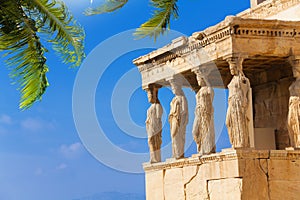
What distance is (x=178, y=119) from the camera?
15.2 meters

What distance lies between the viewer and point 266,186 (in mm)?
13070

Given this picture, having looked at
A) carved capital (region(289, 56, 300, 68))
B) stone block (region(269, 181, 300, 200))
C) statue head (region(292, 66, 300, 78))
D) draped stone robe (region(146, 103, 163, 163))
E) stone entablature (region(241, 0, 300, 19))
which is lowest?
stone block (region(269, 181, 300, 200))

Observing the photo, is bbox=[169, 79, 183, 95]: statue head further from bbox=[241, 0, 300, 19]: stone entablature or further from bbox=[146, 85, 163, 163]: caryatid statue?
bbox=[241, 0, 300, 19]: stone entablature

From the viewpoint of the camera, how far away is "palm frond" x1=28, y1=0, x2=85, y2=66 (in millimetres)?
9922

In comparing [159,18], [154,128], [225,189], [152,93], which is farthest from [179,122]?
[159,18]

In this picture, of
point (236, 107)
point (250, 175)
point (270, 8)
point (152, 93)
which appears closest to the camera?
point (250, 175)

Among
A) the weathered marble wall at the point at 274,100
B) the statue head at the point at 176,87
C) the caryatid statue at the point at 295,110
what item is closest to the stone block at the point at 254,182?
the caryatid statue at the point at 295,110

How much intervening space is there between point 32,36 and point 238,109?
4866mm

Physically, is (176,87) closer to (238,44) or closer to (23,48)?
(238,44)

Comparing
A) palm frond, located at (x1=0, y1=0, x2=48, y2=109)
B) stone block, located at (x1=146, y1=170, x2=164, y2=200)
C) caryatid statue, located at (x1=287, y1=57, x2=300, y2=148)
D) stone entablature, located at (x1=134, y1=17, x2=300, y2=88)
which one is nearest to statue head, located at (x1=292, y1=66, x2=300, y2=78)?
caryatid statue, located at (x1=287, y1=57, x2=300, y2=148)

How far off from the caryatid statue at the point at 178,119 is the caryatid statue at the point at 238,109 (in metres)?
1.99

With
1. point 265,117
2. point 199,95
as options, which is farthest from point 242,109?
point 265,117

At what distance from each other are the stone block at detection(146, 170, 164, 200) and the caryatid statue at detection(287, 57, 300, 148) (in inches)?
128

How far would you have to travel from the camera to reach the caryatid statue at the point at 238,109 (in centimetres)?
1306
